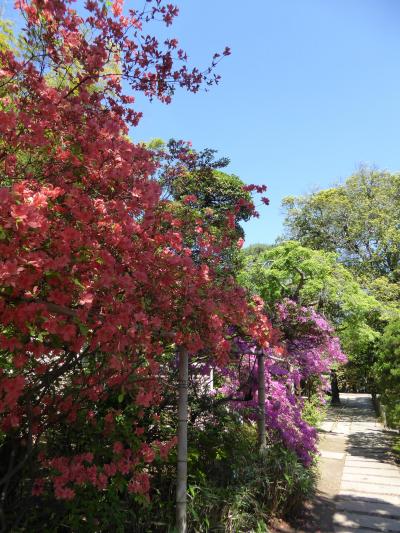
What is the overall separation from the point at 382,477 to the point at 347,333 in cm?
328

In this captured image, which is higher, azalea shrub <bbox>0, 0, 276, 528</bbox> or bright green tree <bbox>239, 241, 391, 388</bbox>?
bright green tree <bbox>239, 241, 391, 388</bbox>

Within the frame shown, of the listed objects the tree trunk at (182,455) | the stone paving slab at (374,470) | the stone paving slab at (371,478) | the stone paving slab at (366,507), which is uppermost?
the tree trunk at (182,455)

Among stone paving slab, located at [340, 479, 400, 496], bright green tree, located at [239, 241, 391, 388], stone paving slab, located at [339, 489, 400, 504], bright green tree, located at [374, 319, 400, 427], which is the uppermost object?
bright green tree, located at [239, 241, 391, 388]

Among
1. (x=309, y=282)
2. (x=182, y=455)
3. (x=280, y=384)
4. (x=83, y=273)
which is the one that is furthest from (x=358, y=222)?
(x=83, y=273)

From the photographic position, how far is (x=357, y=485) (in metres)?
6.73

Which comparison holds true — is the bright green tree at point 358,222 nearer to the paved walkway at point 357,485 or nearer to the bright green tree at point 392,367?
the bright green tree at point 392,367

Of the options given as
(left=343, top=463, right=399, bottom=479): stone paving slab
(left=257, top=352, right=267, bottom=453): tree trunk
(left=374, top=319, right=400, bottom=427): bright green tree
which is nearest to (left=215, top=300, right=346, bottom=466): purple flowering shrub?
(left=257, top=352, right=267, bottom=453): tree trunk

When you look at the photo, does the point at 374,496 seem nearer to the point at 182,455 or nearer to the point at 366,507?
the point at 366,507

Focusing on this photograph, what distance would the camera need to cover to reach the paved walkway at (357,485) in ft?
16.6

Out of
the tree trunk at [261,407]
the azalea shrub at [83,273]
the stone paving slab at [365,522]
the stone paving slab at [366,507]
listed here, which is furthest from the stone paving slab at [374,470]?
the azalea shrub at [83,273]

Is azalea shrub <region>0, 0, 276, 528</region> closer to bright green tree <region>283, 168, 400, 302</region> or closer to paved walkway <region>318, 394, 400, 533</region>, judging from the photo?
paved walkway <region>318, 394, 400, 533</region>

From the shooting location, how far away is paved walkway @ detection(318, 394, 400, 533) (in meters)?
5.05

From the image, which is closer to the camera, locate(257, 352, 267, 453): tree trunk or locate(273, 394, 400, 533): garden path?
locate(273, 394, 400, 533): garden path

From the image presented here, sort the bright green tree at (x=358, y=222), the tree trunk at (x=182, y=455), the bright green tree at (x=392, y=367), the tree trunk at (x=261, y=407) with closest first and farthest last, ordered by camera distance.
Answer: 1. the tree trunk at (x=182, y=455)
2. the tree trunk at (x=261, y=407)
3. the bright green tree at (x=392, y=367)
4. the bright green tree at (x=358, y=222)
